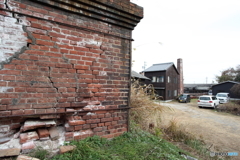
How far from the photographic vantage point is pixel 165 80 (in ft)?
85.2

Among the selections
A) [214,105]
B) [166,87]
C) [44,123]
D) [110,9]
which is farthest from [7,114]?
[166,87]

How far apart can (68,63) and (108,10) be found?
1.21 meters

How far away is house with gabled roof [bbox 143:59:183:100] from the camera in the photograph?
26.1 m

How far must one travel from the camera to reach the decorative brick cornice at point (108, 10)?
7.18 ft

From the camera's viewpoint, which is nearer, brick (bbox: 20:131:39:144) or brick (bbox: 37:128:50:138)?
brick (bbox: 20:131:39:144)

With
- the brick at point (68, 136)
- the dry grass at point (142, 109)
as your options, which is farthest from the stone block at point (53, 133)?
the dry grass at point (142, 109)

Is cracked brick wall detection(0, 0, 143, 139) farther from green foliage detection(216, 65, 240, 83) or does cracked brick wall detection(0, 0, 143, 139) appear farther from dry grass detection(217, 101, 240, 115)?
green foliage detection(216, 65, 240, 83)

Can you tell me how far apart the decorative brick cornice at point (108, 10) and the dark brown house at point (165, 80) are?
80.6 feet

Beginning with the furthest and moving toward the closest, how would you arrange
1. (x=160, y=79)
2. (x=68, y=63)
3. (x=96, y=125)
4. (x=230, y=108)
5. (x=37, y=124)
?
(x=160, y=79) < (x=230, y=108) < (x=96, y=125) < (x=68, y=63) < (x=37, y=124)

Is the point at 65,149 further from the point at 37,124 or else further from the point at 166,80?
the point at 166,80

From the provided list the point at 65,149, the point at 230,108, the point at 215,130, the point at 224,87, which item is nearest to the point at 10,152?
the point at 65,149

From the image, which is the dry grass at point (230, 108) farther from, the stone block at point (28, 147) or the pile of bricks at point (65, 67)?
the stone block at point (28, 147)

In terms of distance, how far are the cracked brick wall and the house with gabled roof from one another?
24.7 m

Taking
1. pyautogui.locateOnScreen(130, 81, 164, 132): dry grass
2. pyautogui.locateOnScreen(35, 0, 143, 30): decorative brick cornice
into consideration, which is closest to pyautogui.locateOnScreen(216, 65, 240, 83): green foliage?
pyautogui.locateOnScreen(130, 81, 164, 132): dry grass
